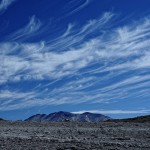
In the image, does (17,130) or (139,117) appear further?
(139,117)

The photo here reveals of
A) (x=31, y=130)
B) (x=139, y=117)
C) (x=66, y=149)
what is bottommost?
(x=66, y=149)

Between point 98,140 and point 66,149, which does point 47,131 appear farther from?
point 66,149

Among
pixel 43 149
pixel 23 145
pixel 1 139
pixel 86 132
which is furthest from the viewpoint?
pixel 86 132

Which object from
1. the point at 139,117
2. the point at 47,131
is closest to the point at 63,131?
the point at 47,131

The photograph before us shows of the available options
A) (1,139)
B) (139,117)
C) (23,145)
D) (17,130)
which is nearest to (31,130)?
(17,130)

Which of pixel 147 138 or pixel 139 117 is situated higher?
pixel 139 117

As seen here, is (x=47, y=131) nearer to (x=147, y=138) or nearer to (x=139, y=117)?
(x=147, y=138)

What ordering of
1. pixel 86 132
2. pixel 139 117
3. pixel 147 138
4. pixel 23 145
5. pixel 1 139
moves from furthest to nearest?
pixel 139 117
pixel 86 132
pixel 147 138
pixel 1 139
pixel 23 145

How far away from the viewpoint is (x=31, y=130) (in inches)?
910

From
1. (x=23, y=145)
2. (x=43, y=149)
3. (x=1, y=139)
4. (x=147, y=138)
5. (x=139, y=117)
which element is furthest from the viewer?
(x=139, y=117)

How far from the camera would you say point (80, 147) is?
1653 cm

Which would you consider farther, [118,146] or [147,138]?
[147,138]

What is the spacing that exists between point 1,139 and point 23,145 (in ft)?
6.39

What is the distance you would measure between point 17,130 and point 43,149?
24.2 feet
